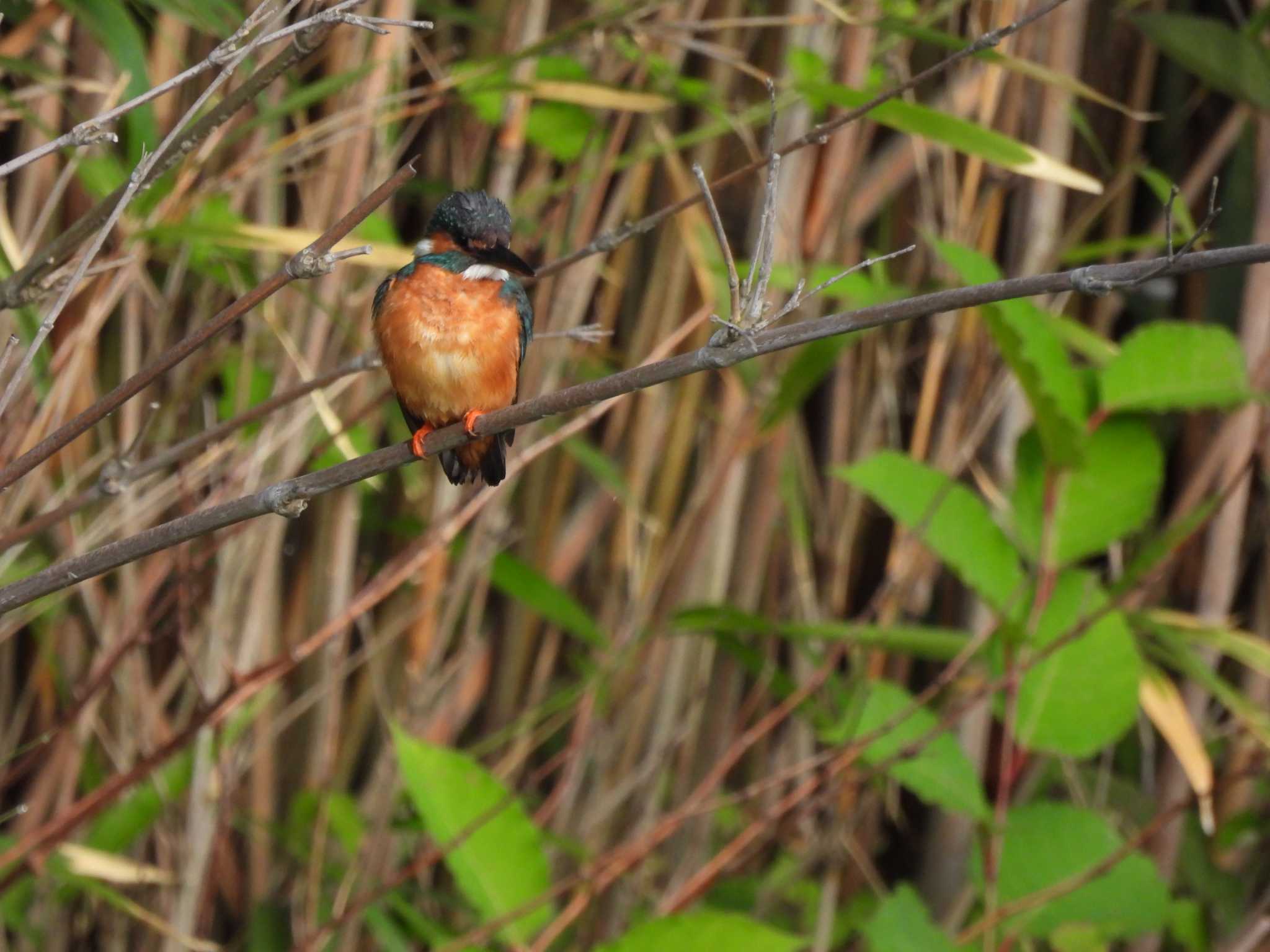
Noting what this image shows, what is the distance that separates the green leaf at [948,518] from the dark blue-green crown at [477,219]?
0.54 meters

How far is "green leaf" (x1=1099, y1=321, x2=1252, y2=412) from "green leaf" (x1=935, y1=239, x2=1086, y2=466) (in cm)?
6

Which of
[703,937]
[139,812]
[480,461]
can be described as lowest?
[139,812]

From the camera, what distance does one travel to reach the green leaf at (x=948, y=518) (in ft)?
6.48

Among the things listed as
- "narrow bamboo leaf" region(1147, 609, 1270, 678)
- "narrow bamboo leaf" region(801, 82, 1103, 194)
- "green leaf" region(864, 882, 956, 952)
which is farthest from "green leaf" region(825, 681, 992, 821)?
"narrow bamboo leaf" region(801, 82, 1103, 194)

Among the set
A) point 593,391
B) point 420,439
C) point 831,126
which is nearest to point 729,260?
point 593,391

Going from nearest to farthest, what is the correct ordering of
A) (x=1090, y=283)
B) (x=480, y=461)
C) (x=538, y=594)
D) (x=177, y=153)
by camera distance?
(x=1090, y=283) → (x=177, y=153) → (x=480, y=461) → (x=538, y=594)

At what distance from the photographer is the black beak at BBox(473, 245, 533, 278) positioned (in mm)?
1438

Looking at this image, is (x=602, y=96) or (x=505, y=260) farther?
(x=602, y=96)

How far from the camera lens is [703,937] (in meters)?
1.77

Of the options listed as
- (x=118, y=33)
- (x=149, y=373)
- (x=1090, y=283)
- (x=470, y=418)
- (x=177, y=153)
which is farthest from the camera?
(x=470, y=418)

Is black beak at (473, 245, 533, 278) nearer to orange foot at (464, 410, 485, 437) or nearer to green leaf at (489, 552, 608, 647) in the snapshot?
orange foot at (464, 410, 485, 437)

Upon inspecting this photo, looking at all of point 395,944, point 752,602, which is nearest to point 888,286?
point 752,602

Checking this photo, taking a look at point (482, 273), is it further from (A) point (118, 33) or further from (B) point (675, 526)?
(B) point (675, 526)

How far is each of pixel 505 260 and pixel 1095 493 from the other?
36.7 inches
